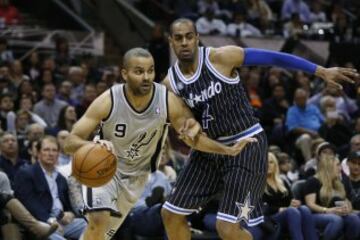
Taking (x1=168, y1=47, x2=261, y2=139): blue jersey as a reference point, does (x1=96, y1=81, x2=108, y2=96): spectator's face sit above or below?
below

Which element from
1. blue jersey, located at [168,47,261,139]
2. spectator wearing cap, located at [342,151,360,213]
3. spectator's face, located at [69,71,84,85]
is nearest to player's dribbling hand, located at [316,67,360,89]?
blue jersey, located at [168,47,261,139]

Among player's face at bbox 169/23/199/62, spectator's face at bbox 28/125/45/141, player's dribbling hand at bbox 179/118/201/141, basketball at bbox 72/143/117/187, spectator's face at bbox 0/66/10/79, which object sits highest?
player's face at bbox 169/23/199/62

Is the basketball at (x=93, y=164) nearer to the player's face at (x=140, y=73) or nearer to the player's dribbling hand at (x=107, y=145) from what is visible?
the player's dribbling hand at (x=107, y=145)

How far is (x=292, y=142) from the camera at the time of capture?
535 inches

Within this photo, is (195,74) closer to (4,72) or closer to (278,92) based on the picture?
(4,72)

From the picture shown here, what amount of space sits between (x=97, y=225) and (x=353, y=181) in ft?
14.5

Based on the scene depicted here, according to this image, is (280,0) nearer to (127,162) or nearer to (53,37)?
(53,37)

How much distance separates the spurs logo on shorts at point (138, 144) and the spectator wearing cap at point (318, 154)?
12.9 ft

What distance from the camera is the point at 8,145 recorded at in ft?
34.2

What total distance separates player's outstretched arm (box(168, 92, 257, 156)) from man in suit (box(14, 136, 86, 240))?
102 inches

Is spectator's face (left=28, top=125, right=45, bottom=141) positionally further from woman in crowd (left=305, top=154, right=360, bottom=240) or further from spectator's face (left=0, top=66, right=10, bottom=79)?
woman in crowd (left=305, top=154, right=360, bottom=240)

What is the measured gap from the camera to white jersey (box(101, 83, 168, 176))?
7273mm

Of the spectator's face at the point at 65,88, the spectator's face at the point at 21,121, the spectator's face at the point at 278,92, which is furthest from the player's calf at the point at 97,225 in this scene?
the spectator's face at the point at 278,92

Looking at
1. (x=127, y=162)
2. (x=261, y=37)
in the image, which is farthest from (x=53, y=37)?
(x=127, y=162)
